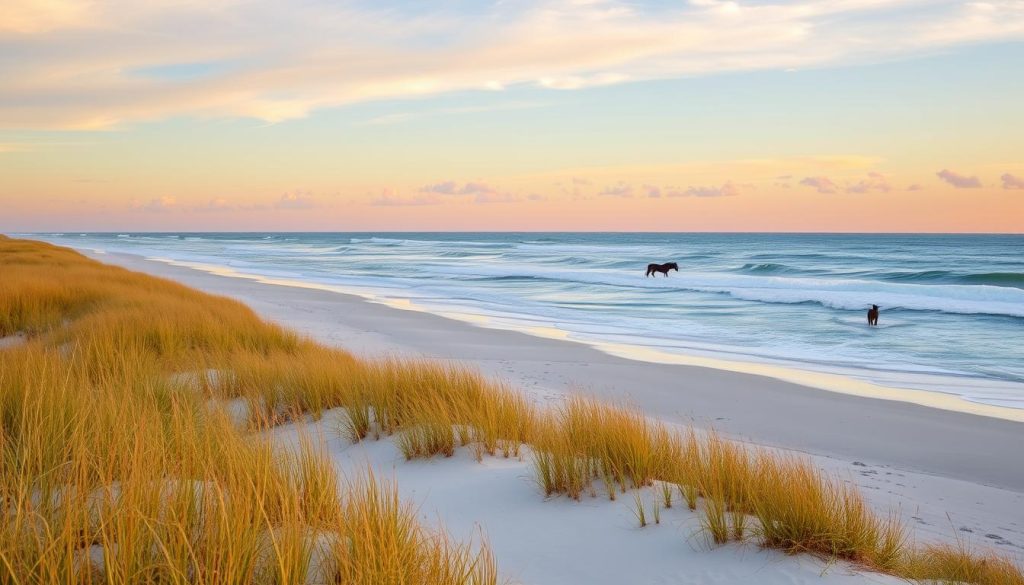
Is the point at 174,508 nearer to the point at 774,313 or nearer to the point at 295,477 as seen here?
the point at 295,477

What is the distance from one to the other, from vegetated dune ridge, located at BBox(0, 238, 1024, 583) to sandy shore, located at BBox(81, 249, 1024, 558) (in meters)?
1.04

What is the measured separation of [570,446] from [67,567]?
345 centimetres

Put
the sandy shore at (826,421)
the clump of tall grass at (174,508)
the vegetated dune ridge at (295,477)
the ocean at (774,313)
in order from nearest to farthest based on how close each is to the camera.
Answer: the clump of tall grass at (174,508), the vegetated dune ridge at (295,477), the sandy shore at (826,421), the ocean at (774,313)

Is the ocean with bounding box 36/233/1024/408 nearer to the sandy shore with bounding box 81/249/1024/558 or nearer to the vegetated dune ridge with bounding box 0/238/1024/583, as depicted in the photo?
the sandy shore with bounding box 81/249/1024/558

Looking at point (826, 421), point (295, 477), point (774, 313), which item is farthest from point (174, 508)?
point (774, 313)

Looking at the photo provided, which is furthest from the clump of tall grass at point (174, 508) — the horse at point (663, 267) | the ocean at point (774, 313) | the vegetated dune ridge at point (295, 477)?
the horse at point (663, 267)

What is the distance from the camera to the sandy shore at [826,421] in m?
6.46

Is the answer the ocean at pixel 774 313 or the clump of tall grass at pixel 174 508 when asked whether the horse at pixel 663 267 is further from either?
the clump of tall grass at pixel 174 508

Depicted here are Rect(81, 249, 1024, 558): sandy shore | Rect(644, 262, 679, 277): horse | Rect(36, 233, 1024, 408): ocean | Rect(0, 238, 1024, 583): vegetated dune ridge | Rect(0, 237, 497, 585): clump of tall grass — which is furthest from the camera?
Rect(644, 262, 679, 277): horse

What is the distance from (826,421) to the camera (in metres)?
9.36

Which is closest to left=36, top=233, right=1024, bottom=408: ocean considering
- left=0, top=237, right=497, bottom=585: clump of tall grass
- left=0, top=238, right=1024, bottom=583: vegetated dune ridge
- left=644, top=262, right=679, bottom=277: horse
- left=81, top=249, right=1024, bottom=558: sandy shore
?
left=644, top=262, right=679, bottom=277: horse

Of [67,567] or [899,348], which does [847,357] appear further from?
[67,567]

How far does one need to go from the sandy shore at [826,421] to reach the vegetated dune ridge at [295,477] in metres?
1.04

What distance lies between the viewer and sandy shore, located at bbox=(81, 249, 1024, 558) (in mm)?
6457
